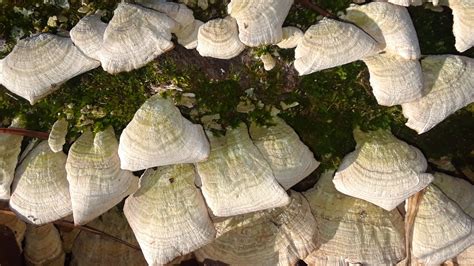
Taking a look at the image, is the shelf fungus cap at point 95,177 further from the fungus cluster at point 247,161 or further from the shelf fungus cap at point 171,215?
the shelf fungus cap at point 171,215

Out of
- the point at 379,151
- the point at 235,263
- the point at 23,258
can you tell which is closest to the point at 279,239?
the point at 235,263

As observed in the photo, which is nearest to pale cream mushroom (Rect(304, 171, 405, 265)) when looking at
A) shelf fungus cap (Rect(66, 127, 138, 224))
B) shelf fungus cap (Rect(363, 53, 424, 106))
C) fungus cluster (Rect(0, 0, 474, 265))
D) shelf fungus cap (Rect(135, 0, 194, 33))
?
fungus cluster (Rect(0, 0, 474, 265))

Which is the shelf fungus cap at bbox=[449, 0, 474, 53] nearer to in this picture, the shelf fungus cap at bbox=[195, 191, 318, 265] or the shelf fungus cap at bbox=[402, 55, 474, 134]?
the shelf fungus cap at bbox=[402, 55, 474, 134]

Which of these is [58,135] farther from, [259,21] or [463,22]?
[463,22]

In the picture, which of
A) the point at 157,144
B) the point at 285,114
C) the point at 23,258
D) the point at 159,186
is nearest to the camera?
the point at 157,144


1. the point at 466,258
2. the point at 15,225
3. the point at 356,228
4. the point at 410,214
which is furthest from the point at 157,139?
the point at 466,258

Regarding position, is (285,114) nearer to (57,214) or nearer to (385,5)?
(385,5)

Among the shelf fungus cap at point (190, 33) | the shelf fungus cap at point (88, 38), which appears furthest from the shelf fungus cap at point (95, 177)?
the shelf fungus cap at point (190, 33)
